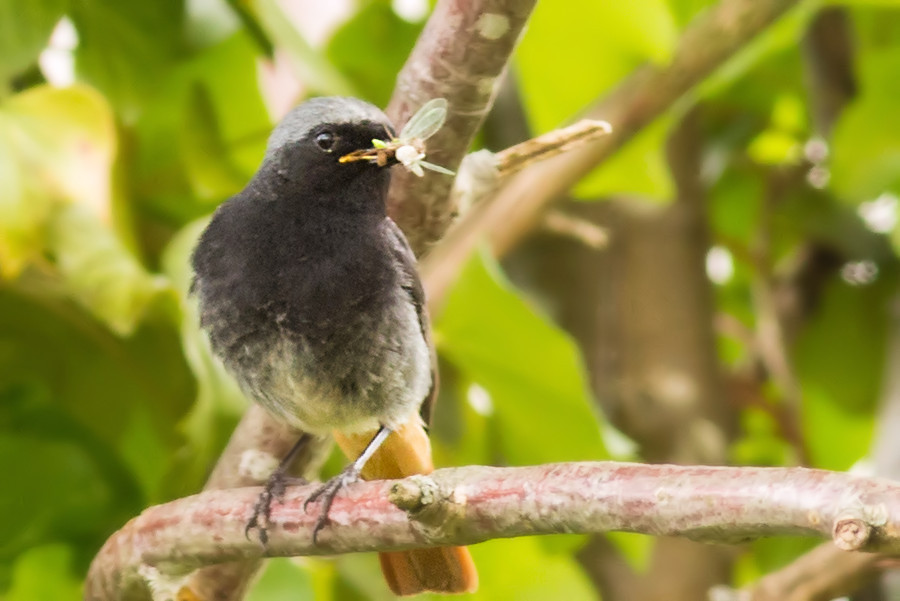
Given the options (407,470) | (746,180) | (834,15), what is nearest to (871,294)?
(746,180)

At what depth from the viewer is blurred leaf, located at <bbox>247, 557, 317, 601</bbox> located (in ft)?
3.68

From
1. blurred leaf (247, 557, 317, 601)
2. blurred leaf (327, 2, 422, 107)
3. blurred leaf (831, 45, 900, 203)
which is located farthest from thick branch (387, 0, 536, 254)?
blurred leaf (831, 45, 900, 203)

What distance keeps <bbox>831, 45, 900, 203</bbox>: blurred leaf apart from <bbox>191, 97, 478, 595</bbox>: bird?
918 millimetres

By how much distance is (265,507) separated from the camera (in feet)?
2.61

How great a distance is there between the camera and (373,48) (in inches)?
60.9

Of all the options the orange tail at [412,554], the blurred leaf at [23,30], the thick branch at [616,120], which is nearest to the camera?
the orange tail at [412,554]

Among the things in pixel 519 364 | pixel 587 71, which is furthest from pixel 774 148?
pixel 519 364

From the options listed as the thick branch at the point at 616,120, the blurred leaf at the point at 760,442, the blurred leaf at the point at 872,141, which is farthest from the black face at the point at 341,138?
the blurred leaf at the point at 760,442

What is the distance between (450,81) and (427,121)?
112 millimetres

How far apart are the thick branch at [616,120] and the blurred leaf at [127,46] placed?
1.51 ft

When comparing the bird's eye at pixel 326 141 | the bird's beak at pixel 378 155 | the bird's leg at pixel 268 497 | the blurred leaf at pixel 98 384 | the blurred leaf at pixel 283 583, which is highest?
the bird's beak at pixel 378 155

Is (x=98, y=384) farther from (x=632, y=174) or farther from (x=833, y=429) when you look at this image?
(x=833, y=429)

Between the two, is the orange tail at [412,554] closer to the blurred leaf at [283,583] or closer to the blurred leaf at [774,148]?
the blurred leaf at [283,583]

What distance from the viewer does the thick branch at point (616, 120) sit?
1309 mm
